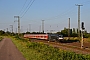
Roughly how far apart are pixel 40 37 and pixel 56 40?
14.6 meters

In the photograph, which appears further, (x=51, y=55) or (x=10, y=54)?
(x=10, y=54)

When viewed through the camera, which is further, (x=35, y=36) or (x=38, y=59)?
(x=35, y=36)

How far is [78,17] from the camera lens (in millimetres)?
59594

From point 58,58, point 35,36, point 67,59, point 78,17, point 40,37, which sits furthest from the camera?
point 35,36

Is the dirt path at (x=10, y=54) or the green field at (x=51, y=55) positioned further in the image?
the dirt path at (x=10, y=54)

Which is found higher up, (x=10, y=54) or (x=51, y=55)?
(x=51, y=55)

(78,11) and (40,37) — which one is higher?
(78,11)

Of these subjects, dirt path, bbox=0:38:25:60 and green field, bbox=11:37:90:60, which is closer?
green field, bbox=11:37:90:60

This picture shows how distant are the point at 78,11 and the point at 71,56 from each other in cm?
4815

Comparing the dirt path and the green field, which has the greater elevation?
the green field

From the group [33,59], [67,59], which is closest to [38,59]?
[33,59]

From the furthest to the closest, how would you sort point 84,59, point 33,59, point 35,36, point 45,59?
point 35,36, point 33,59, point 45,59, point 84,59

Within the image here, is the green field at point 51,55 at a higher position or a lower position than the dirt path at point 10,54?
higher

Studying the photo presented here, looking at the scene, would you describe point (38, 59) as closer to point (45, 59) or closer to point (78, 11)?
point (45, 59)
